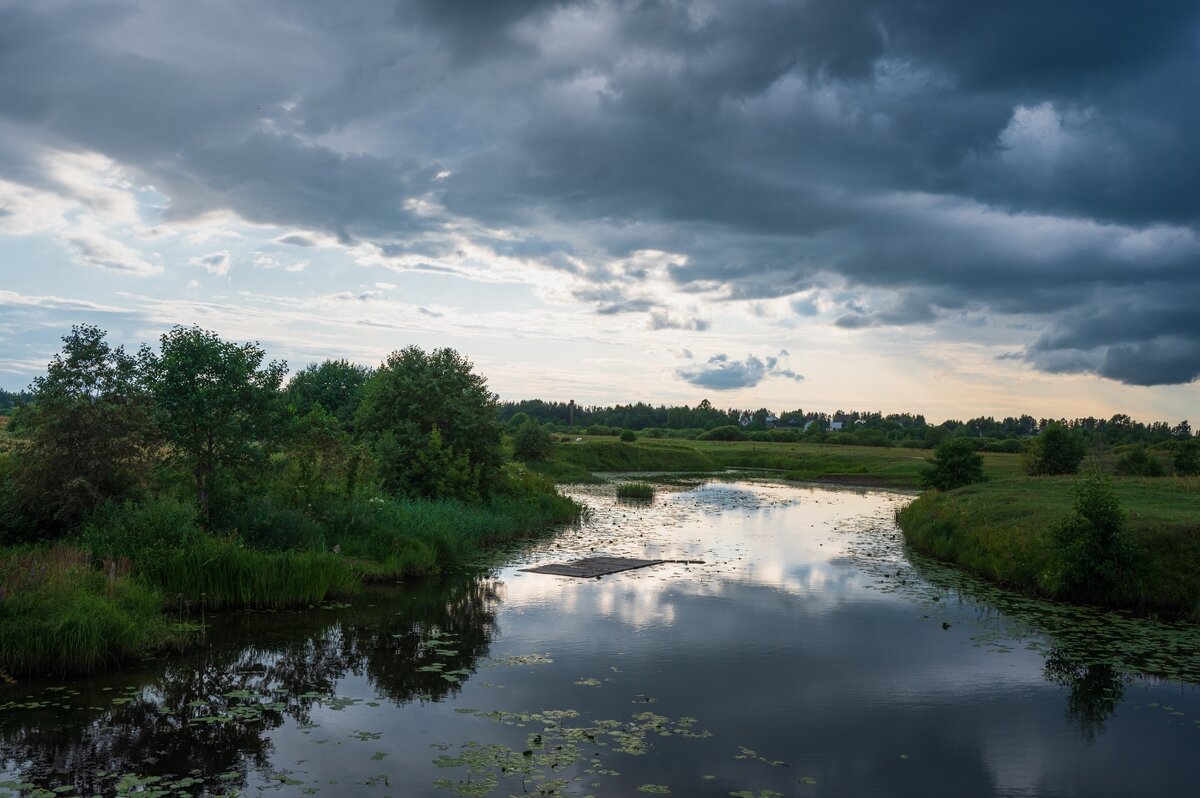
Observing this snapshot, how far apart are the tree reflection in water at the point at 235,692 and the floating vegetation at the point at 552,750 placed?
219cm

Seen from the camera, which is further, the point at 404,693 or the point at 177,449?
the point at 177,449

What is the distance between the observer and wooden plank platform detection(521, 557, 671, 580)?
23.8 metres

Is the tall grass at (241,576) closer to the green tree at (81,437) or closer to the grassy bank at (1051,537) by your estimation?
the green tree at (81,437)

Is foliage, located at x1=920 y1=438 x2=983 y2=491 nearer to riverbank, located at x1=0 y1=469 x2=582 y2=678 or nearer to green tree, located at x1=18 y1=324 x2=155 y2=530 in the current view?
riverbank, located at x1=0 y1=469 x2=582 y2=678

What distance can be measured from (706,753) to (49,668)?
1008 cm

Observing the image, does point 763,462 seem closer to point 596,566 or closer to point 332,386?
point 332,386

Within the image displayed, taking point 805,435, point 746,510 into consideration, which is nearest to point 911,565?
point 746,510

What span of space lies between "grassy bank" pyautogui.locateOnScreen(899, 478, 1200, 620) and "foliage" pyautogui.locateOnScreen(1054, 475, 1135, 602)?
120 mm

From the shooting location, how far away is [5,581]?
43.3 ft

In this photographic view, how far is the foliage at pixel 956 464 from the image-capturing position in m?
46.8

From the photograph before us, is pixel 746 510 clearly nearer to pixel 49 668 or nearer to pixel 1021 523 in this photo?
pixel 1021 523

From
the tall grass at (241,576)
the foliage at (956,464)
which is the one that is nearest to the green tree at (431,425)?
the tall grass at (241,576)

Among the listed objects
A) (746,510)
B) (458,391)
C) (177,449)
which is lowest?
(746,510)

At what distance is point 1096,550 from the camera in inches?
806
